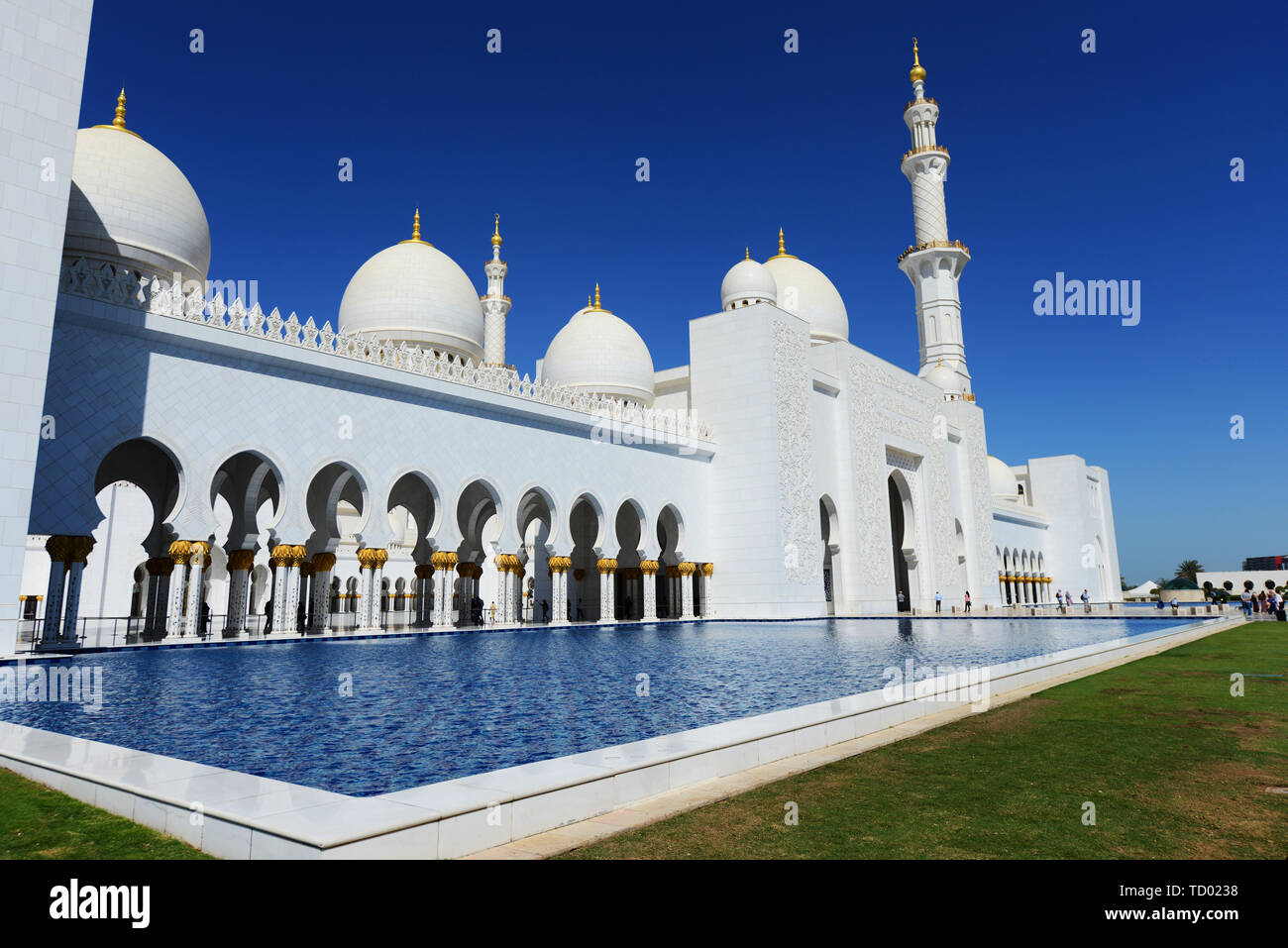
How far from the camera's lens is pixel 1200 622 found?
585 inches

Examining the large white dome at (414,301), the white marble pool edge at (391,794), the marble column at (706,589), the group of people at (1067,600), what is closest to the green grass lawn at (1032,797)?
the white marble pool edge at (391,794)

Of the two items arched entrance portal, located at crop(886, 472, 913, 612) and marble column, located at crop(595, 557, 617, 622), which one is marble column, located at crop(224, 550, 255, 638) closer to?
marble column, located at crop(595, 557, 617, 622)

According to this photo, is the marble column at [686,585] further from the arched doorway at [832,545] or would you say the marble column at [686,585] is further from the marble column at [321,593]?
the marble column at [321,593]

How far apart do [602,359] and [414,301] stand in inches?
210

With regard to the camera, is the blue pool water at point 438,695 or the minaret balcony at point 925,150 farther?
the minaret balcony at point 925,150

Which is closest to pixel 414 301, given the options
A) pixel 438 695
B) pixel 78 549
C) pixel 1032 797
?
pixel 78 549

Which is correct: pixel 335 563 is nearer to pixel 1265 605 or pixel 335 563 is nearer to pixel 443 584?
pixel 443 584

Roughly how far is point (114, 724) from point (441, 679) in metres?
2.63

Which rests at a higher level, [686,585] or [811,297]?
[811,297]

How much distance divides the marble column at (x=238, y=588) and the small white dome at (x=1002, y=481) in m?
32.0

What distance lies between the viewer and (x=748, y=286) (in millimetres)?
20672

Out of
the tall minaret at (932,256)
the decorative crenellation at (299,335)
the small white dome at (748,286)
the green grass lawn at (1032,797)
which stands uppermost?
the tall minaret at (932,256)

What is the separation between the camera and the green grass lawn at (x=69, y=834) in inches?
95.6
